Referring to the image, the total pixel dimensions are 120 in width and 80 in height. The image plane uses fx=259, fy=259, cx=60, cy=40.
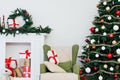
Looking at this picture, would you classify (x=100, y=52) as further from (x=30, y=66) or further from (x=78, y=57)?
(x=30, y=66)

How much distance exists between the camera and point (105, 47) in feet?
16.2

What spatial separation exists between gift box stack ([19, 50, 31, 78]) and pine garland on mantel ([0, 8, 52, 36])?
50 centimetres

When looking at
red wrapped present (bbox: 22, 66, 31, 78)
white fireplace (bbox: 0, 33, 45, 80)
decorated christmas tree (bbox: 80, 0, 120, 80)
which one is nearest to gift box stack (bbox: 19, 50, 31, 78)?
red wrapped present (bbox: 22, 66, 31, 78)

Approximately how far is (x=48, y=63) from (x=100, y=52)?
1030mm

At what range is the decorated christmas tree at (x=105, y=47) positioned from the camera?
15.9 feet

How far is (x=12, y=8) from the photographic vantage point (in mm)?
5754

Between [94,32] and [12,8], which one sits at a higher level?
[12,8]

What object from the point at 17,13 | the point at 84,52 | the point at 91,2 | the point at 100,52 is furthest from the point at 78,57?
the point at 17,13

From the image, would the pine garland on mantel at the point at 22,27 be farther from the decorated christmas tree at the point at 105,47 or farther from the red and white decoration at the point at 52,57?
the decorated christmas tree at the point at 105,47

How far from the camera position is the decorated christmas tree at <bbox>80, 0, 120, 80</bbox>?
191 inches

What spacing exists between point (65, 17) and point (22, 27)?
1.01m

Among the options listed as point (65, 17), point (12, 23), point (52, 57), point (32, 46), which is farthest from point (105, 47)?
point (12, 23)

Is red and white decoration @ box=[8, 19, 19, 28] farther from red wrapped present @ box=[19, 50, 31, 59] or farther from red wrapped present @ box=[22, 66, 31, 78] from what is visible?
red wrapped present @ box=[22, 66, 31, 78]

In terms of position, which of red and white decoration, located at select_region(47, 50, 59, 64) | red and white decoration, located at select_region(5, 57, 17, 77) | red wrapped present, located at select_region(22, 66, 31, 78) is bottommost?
red wrapped present, located at select_region(22, 66, 31, 78)
